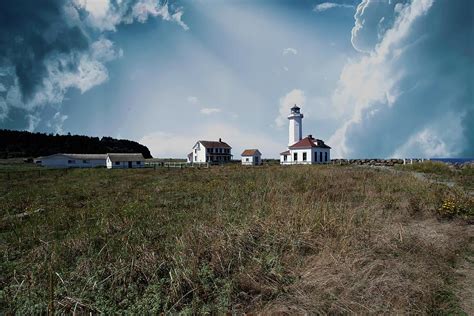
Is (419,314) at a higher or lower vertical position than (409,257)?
lower

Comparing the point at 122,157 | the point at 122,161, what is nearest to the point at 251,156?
the point at 122,161

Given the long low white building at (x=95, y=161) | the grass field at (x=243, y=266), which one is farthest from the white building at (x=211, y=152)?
the grass field at (x=243, y=266)

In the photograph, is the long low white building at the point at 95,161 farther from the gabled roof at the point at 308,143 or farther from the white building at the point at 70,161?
the gabled roof at the point at 308,143

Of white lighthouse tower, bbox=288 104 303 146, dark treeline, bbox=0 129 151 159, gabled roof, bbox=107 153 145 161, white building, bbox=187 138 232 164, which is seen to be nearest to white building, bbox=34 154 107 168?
gabled roof, bbox=107 153 145 161

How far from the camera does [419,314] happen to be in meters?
2.52

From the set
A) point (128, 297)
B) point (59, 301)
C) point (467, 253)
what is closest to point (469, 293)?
point (467, 253)

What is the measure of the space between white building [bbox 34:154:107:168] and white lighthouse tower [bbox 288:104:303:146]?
43.5m

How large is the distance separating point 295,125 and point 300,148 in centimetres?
547

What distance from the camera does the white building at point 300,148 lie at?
122ft

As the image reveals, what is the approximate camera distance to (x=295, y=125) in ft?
136

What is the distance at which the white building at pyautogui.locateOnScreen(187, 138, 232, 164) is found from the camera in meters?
52.5

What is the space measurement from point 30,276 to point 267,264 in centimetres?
292

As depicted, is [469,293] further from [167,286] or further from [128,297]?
[128,297]

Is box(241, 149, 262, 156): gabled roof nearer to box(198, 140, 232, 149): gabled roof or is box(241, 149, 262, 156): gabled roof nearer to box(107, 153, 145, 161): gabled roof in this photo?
box(198, 140, 232, 149): gabled roof
